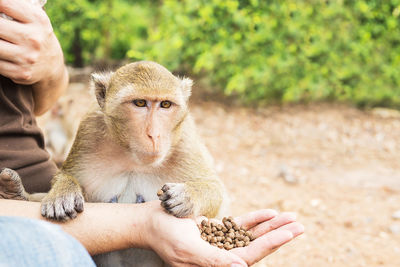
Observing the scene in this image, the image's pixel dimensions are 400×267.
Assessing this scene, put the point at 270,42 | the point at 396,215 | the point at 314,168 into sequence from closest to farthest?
the point at 396,215 → the point at 314,168 → the point at 270,42

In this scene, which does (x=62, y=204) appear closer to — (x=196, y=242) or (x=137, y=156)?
(x=137, y=156)

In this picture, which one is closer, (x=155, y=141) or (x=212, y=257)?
(x=212, y=257)

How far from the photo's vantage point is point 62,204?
2221 mm

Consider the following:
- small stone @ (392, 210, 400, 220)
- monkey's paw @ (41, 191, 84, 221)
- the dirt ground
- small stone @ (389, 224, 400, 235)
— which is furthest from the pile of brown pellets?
small stone @ (392, 210, 400, 220)

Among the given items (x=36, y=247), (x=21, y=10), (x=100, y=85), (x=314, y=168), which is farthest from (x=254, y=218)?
(x=314, y=168)

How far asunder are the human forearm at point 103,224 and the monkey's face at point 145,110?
11.0 inches

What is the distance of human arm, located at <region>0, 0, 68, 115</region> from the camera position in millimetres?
2264

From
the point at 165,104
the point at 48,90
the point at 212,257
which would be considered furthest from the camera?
the point at 48,90

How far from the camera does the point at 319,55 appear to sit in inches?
296

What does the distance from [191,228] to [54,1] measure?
6.05 metres

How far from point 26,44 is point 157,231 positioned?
115 cm

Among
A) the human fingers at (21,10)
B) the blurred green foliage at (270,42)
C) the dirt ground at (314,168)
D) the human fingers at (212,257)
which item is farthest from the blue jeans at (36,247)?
the blurred green foliage at (270,42)

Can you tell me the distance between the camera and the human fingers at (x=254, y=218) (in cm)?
234

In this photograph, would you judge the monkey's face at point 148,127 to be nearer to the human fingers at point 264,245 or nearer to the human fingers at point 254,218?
the human fingers at point 254,218
